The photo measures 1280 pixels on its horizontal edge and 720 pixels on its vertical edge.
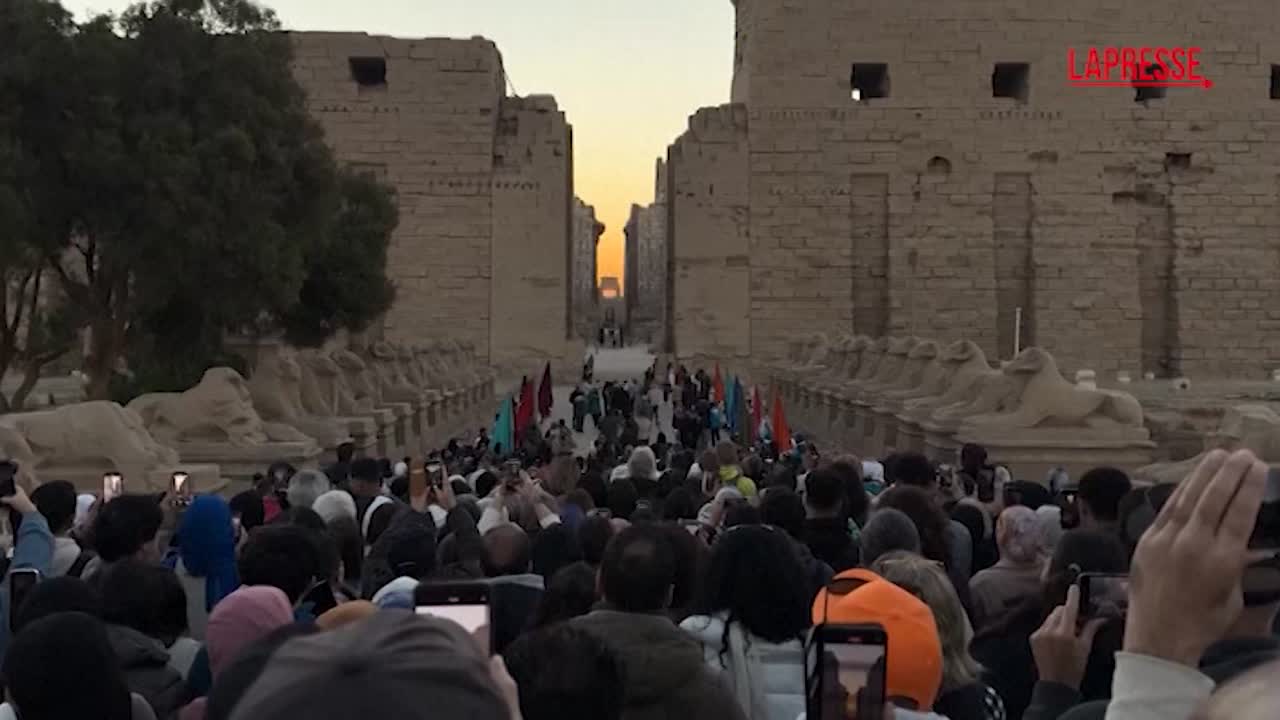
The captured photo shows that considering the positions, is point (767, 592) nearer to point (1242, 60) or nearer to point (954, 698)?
point (954, 698)

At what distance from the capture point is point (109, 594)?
11.5ft

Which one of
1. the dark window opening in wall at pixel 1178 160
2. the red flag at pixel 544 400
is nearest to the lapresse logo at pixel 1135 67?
the dark window opening in wall at pixel 1178 160

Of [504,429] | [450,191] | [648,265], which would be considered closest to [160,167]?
[504,429]

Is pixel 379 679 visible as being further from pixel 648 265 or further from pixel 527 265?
pixel 648 265

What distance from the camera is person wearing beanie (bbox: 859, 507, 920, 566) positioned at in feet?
13.4

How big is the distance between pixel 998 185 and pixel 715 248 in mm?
6123

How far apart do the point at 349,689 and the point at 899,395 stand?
14.5 m

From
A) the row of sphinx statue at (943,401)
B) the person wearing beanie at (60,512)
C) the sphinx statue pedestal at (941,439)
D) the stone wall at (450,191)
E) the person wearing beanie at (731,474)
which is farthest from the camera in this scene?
the stone wall at (450,191)

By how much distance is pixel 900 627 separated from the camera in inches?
107

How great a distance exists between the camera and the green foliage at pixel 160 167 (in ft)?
45.9

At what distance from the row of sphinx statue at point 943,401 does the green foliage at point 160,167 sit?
6964 mm

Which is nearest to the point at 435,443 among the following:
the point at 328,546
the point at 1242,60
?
the point at 328,546

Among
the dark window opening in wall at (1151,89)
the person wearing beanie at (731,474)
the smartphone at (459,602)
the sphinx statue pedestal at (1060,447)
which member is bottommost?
the sphinx statue pedestal at (1060,447)

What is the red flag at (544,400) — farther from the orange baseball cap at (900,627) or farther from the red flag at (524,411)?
the orange baseball cap at (900,627)
